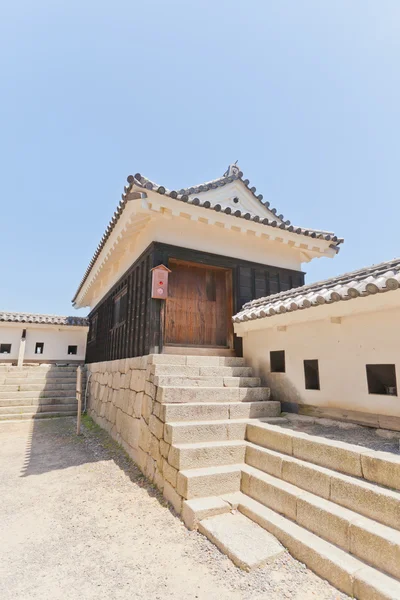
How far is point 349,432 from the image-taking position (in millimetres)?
4203

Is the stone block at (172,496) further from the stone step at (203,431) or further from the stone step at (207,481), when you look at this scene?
the stone step at (203,431)

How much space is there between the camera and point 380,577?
7.82ft

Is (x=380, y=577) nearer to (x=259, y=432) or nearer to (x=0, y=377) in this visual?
(x=259, y=432)

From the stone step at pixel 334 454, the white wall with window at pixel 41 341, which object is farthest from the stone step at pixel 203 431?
the white wall with window at pixel 41 341

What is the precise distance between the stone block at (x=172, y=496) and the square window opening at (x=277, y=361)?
2.88 meters

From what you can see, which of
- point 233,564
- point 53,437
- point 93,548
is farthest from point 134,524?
point 53,437

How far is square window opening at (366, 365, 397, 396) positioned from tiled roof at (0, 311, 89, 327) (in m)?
18.4

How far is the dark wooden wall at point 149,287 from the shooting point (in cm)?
671

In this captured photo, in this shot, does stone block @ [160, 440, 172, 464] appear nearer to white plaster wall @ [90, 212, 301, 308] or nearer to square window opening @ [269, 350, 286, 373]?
square window opening @ [269, 350, 286, 373]

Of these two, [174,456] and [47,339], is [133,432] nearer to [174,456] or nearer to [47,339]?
[174,456]

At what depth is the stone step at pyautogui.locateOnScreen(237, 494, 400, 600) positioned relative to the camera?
7.60ft

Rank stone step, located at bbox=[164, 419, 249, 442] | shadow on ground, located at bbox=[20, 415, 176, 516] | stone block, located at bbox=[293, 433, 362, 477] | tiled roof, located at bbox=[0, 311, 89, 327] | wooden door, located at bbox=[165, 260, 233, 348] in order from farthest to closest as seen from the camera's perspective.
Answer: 1. tiled roof, located at bbox=[0, 311, 89, 327]
2. wooden door, located at bbox=[165, 260, 233, 348]
3. shadow on ground, located at bbox=[20, 415, 176, 516]
4. stone step, located at bbox=[164, 419, 249, 442]
5. stone block, located at bbox=[293, 433, 362, 477]

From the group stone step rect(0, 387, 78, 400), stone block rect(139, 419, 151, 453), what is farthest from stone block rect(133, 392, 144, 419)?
stone step rect(0, 387, 78, 400)

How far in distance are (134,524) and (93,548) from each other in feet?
1.95
